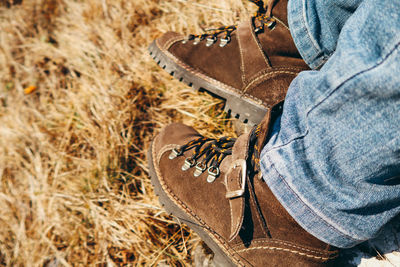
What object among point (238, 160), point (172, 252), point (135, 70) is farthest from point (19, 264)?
point (238, 160)

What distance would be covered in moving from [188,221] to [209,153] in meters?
0.38

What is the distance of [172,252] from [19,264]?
1.54 m

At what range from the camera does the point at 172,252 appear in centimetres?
164

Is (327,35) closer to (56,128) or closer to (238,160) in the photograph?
(238,160)

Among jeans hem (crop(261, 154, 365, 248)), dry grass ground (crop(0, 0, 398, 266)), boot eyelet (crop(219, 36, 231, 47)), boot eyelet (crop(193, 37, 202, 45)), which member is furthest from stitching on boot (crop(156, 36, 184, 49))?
jeans hem (crop(261, 154, 365, 248))

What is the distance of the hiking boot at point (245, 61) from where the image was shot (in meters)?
1.49

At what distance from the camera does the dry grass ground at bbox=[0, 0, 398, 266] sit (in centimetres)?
183

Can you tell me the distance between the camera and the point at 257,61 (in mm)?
1522

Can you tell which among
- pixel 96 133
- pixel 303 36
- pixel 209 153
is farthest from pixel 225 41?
pixel 96 133

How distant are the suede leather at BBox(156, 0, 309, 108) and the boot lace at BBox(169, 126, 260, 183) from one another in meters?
0.34

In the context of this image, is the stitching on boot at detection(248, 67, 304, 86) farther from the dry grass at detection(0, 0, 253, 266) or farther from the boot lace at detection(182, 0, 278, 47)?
the dry grass at detection(0, 0, 253, 266)

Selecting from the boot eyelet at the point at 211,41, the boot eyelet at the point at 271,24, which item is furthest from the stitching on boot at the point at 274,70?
the boot eyelet at the point at 211,41

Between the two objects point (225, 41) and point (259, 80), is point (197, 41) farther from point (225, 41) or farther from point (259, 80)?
point (259, 80)

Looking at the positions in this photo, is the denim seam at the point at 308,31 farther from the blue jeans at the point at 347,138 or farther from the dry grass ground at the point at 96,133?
the dry grass ground at the point at 96,133
